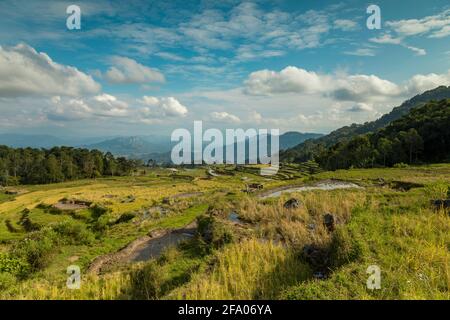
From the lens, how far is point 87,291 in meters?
8.36

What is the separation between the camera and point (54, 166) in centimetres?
10988

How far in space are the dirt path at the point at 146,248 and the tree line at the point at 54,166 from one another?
104676 millimetres

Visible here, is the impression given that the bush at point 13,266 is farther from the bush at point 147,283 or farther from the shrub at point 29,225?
the shrub at point 29,225

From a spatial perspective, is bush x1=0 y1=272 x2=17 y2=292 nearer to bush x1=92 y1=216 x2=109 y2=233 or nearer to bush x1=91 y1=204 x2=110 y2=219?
bush x1=92 y1=216 x2=109 y2=233

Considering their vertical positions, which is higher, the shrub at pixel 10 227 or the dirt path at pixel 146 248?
the dirt path at pixel 146 248

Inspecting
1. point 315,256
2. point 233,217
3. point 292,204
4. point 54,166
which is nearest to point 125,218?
point 233,217

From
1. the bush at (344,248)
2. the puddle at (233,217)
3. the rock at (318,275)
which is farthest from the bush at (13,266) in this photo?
the bush at (344,248)

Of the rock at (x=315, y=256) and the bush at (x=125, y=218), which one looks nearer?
the rock at (x=315, y=256)

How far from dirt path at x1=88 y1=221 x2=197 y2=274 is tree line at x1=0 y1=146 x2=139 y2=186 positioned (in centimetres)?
10468

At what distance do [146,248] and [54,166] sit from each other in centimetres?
10894

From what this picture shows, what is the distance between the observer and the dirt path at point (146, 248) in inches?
601

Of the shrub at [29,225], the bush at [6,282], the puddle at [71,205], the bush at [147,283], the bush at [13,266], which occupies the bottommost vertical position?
the shrub at [29,225]

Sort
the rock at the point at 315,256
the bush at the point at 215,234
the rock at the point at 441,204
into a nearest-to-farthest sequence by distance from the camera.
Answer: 1. the rock at the point at 315,256
2. the rock at the point at 441,204
3. the bush at the point at 215,234
